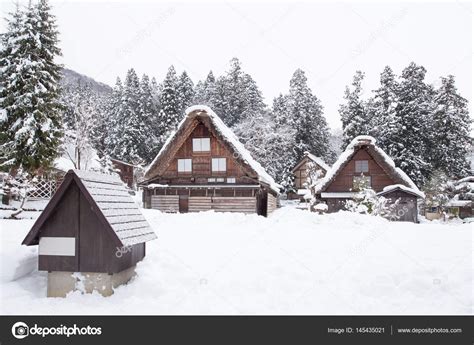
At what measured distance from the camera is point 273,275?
7.33m

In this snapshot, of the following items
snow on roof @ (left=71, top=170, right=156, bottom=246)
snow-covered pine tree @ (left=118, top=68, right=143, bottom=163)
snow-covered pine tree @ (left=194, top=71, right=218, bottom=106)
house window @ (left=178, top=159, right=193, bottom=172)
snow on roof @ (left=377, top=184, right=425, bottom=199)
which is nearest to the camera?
snow on roof @ (left=71, top=170, right=156, bottom=246)

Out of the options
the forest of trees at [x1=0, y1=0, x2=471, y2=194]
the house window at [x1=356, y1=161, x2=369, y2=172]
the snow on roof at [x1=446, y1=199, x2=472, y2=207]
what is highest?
the forest of trees at [x1=0, y1=0, x2=471, y2=194]

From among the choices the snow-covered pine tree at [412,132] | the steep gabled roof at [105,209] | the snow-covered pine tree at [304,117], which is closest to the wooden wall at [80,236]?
the steep gabled roof at [105,209]

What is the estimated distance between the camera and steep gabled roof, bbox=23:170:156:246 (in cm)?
657

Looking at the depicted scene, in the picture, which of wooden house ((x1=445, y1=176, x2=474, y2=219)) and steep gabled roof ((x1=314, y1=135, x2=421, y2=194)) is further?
wooden house ((x1=445, y1=176, x2=474, y2=219))

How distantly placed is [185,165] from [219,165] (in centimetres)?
234

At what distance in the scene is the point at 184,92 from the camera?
5069 centimetres

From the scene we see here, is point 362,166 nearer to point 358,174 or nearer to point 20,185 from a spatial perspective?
point 358,174

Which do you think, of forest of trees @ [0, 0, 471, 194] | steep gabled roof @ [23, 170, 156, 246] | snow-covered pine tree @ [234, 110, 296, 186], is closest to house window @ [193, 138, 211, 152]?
forest of trees @ [0, 0, 471, 194]

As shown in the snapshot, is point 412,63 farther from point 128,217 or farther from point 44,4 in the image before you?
point 128,217

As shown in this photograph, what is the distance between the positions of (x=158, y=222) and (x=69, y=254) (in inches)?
236

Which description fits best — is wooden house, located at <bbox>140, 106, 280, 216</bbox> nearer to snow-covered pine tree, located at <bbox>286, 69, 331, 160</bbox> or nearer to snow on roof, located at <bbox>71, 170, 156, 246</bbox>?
snow on roof, located at <bbox>71, 170, 156, 246</bbox>

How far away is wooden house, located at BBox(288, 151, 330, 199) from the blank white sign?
107ft
